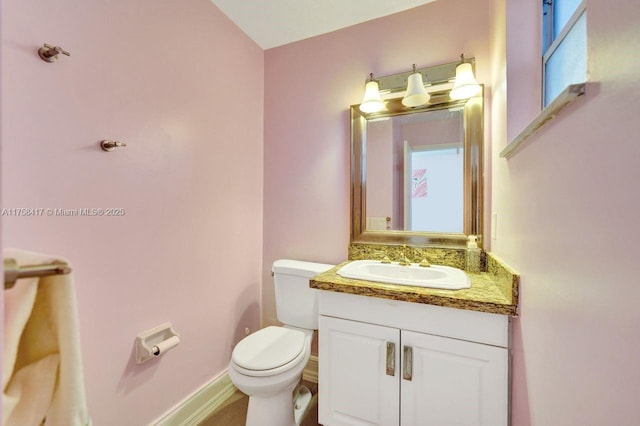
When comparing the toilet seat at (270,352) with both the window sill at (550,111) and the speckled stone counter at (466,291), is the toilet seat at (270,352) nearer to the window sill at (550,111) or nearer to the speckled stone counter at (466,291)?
the speckled stone counter at (466,291)

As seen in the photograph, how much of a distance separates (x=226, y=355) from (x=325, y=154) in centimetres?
146

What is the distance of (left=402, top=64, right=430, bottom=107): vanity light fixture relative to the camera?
60.1 inches

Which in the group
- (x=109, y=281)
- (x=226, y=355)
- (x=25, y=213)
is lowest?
(x=226, y=355)

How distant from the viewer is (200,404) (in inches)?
61.0

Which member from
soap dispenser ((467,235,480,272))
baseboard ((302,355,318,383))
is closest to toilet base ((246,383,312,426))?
baseboard ((302,355,318,383))

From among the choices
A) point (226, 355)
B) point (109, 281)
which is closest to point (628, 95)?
point (109, 281)

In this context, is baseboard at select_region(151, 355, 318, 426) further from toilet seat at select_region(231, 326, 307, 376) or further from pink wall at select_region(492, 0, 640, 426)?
pink wall at select_region(492, 0, 640, 426)

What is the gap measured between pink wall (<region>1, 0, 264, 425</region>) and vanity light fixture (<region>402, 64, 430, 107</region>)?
3.57 feet

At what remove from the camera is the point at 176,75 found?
4.67 ft

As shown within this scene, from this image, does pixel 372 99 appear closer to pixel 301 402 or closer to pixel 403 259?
pixel 403 259

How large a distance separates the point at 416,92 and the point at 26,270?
1.66 m

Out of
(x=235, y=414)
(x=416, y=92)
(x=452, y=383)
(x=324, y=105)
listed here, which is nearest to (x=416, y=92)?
(x=416, y=92)

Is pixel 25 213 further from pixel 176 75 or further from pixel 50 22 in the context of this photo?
pixel 176 75

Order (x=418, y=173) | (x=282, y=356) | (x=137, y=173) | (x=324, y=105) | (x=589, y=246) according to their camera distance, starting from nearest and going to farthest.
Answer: (x=589, y=246), (x=137, y=173), (x=282, y=356), (x=418, y=173), (x=324, y=105)
